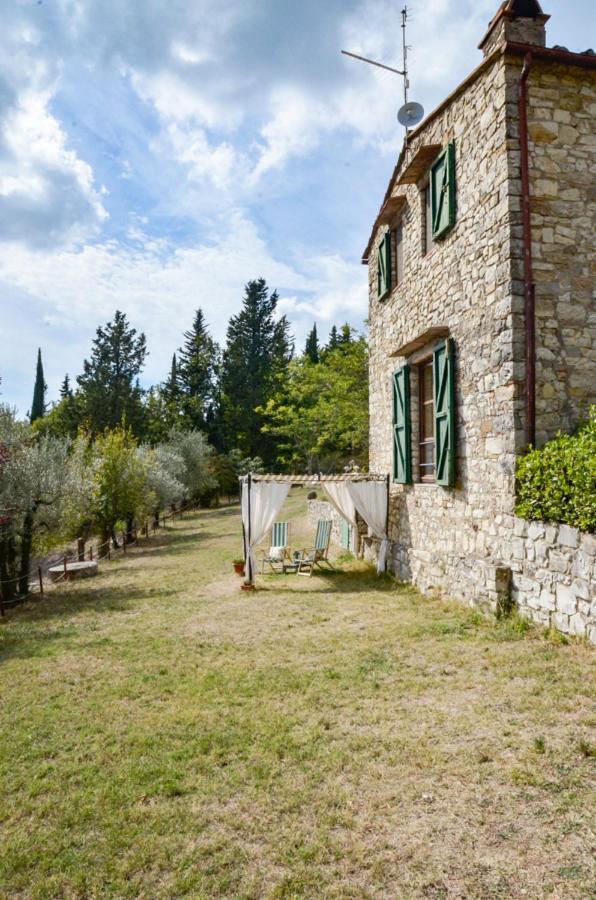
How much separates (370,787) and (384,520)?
6.53 meters

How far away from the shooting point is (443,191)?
741 centimetres

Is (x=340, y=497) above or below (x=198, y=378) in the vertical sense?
below

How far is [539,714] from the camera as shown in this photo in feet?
12.6

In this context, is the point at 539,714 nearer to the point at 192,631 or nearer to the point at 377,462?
the point at 192,631

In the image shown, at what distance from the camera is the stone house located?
19.2 ft

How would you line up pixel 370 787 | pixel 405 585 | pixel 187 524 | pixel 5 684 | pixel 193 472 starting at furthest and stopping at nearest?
pixel 193 472
pixel 187 524
pixel 405 585
pixel 5 684
pixel 370 787

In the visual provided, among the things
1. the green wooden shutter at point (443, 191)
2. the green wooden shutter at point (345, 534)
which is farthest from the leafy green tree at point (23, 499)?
the green wooden shutter at point (443, 191)

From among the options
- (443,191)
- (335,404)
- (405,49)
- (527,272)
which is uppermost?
(405,49)

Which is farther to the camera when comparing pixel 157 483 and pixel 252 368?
pixel 252 368

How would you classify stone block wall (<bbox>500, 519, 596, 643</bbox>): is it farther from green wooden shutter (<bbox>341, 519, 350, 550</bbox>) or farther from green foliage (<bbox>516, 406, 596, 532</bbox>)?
green wooden shutter (<bbox>341, 519, 350, 550</bbox>)

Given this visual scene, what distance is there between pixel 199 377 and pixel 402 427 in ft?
109

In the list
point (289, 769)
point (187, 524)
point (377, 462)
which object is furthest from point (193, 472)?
point (289, 769)

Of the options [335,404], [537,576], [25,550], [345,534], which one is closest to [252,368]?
[335,404]

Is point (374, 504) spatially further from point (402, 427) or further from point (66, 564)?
point (66, 564)
